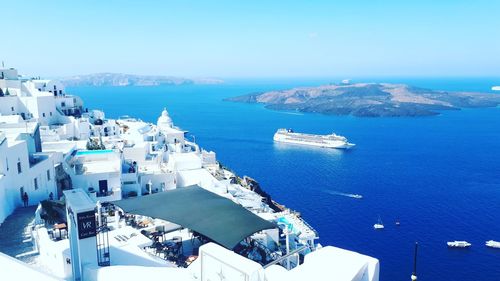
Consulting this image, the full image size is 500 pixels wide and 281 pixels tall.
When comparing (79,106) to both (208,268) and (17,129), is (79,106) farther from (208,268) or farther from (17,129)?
(208,268)

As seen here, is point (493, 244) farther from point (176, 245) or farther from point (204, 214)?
point (176, 245)

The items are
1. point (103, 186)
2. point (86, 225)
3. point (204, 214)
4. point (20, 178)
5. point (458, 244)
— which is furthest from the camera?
point (458, 244)

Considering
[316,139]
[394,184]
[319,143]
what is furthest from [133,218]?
[316,139]

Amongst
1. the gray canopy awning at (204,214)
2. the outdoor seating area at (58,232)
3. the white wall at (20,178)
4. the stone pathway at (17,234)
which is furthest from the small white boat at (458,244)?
the stone pathway at (17,234)

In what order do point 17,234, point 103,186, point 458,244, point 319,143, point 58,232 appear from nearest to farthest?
point 17,234 < point 58,232 < point 103,186 < point 458,244 < point 319,143

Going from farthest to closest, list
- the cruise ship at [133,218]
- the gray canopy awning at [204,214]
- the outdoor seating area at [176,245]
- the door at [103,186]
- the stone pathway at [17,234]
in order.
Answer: the door at [103,186] < the gray canopy awning at [204,214] < the outdoor seating area at [176,245] < the stone pathway at [17,234] < the cruise ship at [133,218]

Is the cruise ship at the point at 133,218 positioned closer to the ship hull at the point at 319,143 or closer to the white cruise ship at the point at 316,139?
the ship hull at the point at 319,143
